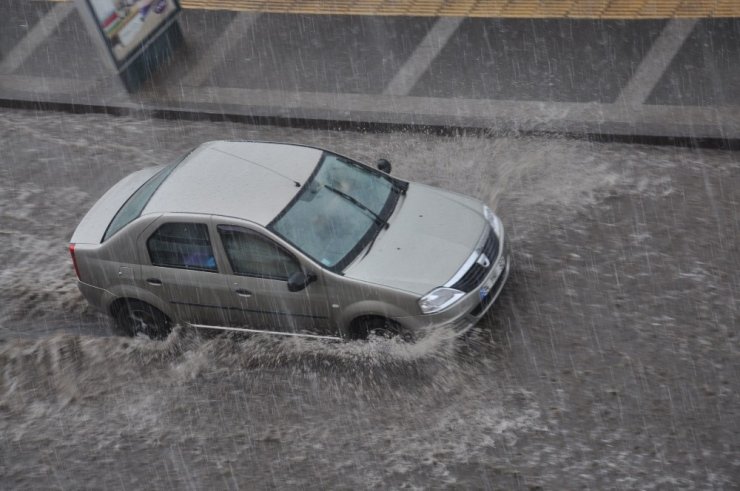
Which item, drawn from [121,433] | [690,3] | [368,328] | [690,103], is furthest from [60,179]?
[690,3]

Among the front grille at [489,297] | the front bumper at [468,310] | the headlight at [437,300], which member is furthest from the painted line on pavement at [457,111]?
the headlight at [437,300]

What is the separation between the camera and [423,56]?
13.3 metres

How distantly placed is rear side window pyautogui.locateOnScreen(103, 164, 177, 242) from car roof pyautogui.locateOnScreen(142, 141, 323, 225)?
16cm

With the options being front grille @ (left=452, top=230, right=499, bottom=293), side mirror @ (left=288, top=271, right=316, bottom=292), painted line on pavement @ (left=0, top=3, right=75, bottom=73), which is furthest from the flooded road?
painted line on pavement @ (left=0, top=3, right=75, bottom=73)

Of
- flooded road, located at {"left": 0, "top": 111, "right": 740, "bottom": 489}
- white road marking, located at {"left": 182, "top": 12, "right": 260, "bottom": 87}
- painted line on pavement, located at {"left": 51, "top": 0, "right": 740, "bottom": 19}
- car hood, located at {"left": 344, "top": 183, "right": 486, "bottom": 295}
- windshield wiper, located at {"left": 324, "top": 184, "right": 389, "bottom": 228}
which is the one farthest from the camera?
white road marking, located at {"left": 182, "top": 12, "right": 260, "bottom": 87}

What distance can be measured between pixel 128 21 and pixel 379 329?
7406 mm

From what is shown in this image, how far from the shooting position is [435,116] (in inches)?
471

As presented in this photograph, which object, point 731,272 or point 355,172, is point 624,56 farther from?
point 355,172

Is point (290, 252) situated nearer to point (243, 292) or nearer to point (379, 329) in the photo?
point (243, 292)

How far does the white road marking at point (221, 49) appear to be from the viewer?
44.6 feet

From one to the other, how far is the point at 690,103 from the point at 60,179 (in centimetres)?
799

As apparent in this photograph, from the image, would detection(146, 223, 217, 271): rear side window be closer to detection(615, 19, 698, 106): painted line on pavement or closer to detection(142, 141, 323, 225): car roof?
detection(142, 141, 323, 225): car roof

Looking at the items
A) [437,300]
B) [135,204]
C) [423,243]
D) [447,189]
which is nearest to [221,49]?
[447,189]

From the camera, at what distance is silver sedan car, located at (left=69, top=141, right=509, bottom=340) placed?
309 inches
